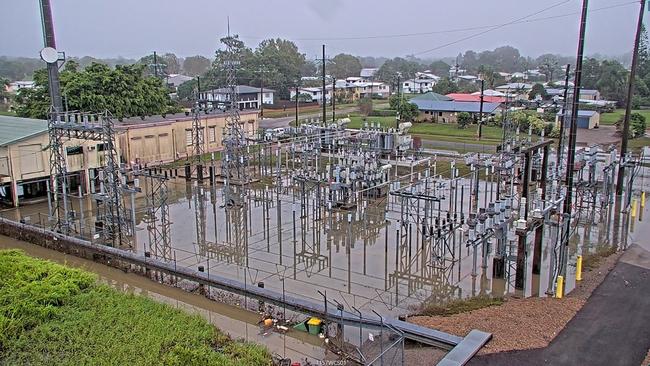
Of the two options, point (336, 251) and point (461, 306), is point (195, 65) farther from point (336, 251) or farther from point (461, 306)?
point (461, 306)

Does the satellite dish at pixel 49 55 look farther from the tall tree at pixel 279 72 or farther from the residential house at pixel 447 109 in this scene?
the tall tree at pixel 279 72

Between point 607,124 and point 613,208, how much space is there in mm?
27810

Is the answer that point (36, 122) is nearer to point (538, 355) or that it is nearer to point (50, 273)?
point (50, 273)

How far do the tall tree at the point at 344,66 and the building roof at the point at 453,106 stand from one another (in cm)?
6467

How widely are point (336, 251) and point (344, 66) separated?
10657cm

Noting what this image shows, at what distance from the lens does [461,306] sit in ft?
40.0

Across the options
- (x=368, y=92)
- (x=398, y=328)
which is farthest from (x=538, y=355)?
(x=368, y=92)

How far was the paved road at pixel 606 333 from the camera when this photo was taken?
9477 millimetres

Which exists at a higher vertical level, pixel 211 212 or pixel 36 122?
pixel 36 122

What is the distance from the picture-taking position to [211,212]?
2127 cm

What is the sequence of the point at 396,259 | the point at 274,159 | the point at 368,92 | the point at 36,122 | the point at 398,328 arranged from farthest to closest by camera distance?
the point at 368,92 < the point at 274,159 < the point at 36,122 < the point at 396,259 < the point at 398,328

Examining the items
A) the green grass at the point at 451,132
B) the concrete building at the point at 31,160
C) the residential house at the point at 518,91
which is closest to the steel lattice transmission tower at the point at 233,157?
the concrete building at the point at 31,160

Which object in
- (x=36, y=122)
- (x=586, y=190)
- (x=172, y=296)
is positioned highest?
(x=36, y=122)

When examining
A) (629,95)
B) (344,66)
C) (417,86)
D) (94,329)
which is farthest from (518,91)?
(344,66)
